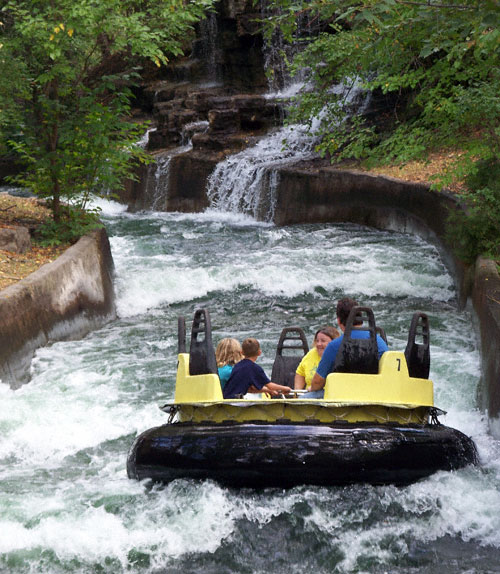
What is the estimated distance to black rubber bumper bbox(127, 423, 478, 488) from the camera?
565cm

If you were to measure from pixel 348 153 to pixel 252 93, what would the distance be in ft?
60.9

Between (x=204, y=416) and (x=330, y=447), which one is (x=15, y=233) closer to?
(x=204, y=416)

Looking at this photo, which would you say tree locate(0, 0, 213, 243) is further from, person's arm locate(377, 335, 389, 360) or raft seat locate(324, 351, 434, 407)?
raft seat locate(324, 351, 434, 407)

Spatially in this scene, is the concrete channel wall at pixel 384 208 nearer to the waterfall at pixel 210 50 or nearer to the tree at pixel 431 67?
the tree at pixel 431 67

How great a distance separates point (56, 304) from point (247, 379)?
507 cm

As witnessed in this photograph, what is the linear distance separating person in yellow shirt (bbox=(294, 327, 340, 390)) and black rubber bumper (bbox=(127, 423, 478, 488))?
0.82 metres

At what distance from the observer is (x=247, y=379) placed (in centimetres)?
614

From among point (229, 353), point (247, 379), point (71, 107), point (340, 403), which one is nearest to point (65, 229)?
point (71, 107)

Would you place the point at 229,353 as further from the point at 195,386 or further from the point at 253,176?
the point at 253,176

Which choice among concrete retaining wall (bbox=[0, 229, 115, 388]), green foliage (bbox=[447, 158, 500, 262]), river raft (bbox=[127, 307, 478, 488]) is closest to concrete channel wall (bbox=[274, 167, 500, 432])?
green foliage (bbox=[447, 158, 500, 262])

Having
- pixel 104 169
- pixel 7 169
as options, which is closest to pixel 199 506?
pixel 104 169

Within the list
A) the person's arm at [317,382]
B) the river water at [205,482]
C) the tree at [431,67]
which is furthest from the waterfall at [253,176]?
the person's arm at [317,382]

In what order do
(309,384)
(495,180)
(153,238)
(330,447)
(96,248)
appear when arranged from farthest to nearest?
(153,238), (96,248), (495,180), (309,384), (330,447)

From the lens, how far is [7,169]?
3256 centimetres
